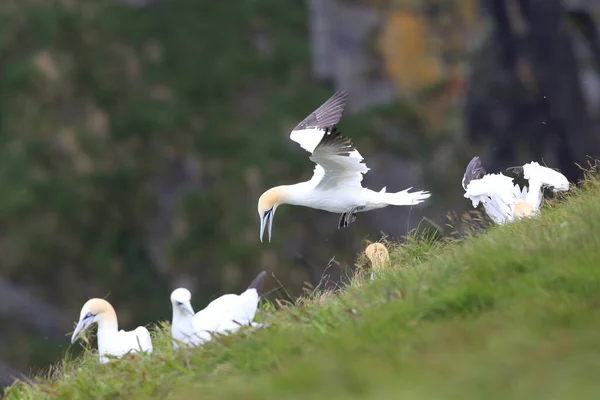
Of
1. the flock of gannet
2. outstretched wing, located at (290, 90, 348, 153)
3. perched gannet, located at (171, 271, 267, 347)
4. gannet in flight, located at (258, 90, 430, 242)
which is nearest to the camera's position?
perched gannet, located at (171, 271, 267, 347)

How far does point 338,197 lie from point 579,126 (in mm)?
15719

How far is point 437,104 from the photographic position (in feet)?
109

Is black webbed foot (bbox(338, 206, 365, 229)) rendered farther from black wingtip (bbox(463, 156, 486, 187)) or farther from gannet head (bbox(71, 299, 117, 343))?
gannet head (bbox(71, 299, 117, 343))

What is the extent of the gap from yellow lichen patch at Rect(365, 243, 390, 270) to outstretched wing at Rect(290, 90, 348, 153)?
8.21 feet

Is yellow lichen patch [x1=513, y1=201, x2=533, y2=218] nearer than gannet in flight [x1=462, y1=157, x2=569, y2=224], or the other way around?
yellow lichen patch [x1=513, y1=201, x2=533, y2=218]

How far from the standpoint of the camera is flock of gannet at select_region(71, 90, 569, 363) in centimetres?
879

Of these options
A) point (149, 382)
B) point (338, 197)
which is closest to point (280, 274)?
point (338, 197)

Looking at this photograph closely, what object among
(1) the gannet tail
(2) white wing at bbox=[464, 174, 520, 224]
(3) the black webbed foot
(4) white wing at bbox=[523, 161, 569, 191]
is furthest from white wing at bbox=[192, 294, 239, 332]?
(3) the black webbed foot

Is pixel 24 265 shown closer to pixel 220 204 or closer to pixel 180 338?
pixel 220 204

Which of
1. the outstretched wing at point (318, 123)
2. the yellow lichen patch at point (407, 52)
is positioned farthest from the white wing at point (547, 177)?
the yellow lichen patch at point (407, 52)

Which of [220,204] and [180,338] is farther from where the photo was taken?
[220,204]

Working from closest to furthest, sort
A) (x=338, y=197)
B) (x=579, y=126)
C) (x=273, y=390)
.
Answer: (x=273, y=390) → (x=338, y=197) → (x=579, y=126)

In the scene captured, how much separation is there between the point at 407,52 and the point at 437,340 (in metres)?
26.9

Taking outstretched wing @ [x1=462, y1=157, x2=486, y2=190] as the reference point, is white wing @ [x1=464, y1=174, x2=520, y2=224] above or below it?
below
